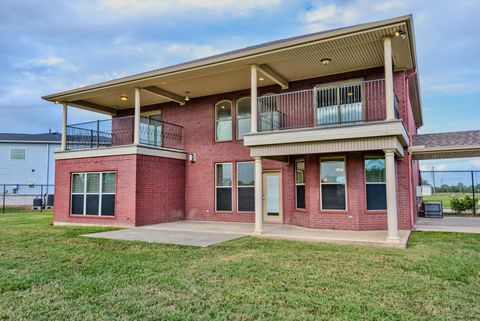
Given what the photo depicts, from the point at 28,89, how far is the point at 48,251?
46.9 meters

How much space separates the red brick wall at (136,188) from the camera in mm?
11984

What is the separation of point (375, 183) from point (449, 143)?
3.41 metres

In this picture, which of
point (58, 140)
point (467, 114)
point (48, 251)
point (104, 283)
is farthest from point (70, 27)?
point (467, 114)

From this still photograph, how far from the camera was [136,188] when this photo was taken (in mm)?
11906

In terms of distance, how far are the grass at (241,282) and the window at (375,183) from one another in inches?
80.8

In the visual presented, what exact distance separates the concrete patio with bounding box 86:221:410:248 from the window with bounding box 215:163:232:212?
190 cm

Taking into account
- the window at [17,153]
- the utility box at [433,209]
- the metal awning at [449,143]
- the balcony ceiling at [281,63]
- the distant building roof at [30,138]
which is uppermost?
the distant building roof at [30,138]

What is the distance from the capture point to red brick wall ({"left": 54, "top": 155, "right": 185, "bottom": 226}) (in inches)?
472

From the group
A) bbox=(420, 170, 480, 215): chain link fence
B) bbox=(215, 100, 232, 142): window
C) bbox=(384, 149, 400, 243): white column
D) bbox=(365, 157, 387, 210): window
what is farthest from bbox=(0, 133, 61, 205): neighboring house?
bbox=(420, 170, 480, 215): chain link fence

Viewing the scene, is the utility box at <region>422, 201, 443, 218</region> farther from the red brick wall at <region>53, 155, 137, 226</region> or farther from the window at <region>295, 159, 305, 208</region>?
the red brick wall at <region>53, 155, 137, 226</region>

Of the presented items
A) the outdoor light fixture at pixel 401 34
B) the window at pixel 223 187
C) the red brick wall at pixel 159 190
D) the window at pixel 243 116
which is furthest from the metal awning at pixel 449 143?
the red brick wall at pixel 159 190

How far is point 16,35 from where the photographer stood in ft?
80.9

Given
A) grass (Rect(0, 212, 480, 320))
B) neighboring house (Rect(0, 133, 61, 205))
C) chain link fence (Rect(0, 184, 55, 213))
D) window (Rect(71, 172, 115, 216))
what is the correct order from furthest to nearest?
neighboring house (Rect(0, 133, 61, 205)), chain link fence (Rect(0, 184, 55, 213)), window (Rect(71, 172, 115, 216)), grass (Rect(0, 212, 480, 320))

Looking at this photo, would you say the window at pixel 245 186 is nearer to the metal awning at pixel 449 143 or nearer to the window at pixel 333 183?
the window at pixel 333 183
